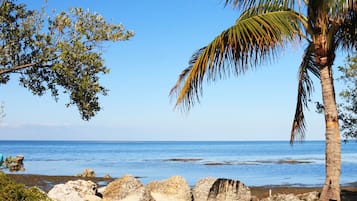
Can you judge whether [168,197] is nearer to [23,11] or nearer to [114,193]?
[114,193]

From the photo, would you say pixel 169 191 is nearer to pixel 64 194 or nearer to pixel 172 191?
pixel 172 191

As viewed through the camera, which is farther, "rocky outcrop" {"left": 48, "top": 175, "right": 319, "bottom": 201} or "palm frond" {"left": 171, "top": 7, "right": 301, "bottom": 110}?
"rocky outcrop" {"left": 48, "top": 175, "right": 319, "bottom": 201}

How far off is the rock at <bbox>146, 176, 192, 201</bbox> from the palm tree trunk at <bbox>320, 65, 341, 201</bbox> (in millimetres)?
7709

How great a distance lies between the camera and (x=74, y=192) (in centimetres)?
1466

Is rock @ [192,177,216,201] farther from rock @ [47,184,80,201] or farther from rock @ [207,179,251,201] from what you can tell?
rock @ [47,184,80,201]

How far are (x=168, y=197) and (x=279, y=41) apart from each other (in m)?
8.91

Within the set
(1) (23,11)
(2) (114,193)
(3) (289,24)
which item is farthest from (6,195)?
(2) (114,193)

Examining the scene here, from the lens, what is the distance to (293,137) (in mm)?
13477

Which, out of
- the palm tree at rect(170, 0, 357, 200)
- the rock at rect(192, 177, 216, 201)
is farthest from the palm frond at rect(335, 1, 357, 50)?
the rock at rect(192, 177, 216, 201)

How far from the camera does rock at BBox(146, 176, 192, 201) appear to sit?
17156mm

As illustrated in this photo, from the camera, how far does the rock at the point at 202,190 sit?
57.1 ft

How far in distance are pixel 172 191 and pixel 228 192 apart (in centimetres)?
202

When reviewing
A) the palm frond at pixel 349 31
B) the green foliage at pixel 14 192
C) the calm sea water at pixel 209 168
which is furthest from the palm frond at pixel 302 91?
the calm sea water at pixel 209 168

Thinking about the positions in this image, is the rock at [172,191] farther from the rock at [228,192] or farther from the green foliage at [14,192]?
the green foliage at [14,192]
